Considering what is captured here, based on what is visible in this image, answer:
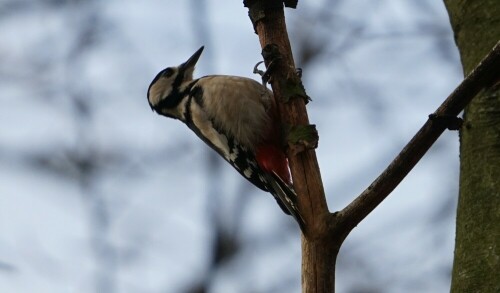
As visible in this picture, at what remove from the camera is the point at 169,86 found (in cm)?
437

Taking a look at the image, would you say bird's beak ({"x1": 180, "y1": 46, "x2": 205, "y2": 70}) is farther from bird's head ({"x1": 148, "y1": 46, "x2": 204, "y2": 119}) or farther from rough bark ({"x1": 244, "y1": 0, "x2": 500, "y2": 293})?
rough bark ({"x1": 244, "y1": 0, "x2": 500, "y2": 293})

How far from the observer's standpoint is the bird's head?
431 cm

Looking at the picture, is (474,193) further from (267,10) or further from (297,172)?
(267,10)

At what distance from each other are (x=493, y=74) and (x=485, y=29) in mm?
1073

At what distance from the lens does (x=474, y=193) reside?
2.89 meters

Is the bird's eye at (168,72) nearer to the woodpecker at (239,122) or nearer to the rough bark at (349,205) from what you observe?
the woodpecker at (239,122)

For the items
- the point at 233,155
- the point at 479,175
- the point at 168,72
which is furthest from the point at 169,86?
the point at 479,175

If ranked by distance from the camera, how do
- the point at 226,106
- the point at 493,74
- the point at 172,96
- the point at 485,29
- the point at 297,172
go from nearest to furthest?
the point at 493,74
the point at 297,172
the point at 485,29
the point at 226,106
the point at 172,96

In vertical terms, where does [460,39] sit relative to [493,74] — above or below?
above

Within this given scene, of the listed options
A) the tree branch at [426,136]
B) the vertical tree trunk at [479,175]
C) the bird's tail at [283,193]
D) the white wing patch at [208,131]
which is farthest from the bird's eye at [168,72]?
the tree branch at [426,136]

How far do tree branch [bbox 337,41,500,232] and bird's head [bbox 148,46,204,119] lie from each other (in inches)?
82.5

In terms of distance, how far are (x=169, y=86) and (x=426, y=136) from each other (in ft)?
7.56

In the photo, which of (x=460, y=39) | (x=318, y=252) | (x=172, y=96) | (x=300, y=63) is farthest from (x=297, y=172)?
(x=172, y=96)

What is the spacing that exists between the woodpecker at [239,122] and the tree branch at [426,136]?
1.00 metres
